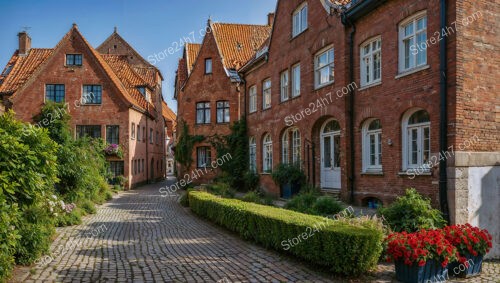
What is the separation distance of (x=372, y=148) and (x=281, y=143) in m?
7.76

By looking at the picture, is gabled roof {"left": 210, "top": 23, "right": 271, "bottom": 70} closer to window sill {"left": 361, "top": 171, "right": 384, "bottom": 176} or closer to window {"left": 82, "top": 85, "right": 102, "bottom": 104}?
window {"left": 82, "top": 85, "right": 102, "bottom": 104}

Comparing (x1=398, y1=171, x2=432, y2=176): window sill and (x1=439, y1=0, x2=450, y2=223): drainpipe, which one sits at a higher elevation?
(x1=439, y1=0, x2=450, y2=223): drainpipe

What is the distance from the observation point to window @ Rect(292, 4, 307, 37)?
19172 millimetres

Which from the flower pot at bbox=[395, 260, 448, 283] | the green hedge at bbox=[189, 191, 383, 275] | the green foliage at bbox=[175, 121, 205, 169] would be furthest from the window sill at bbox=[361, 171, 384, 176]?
the green foliage at bbox=[175, 121, 205, 169]

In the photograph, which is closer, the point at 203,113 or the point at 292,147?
the point at 292,147

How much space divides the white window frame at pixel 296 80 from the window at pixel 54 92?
18.6 metres

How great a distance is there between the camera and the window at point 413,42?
39.5 feet

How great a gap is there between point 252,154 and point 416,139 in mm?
14998

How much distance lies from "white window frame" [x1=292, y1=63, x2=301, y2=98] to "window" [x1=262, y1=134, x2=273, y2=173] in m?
3.91

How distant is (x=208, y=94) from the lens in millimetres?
31516

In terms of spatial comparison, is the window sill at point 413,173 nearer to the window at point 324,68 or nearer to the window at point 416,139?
the window at point 416,139

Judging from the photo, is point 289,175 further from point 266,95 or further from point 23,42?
point 23,42

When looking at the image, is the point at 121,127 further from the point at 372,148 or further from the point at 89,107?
the point at 372,148

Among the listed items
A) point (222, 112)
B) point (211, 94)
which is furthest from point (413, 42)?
point (211, 94)
